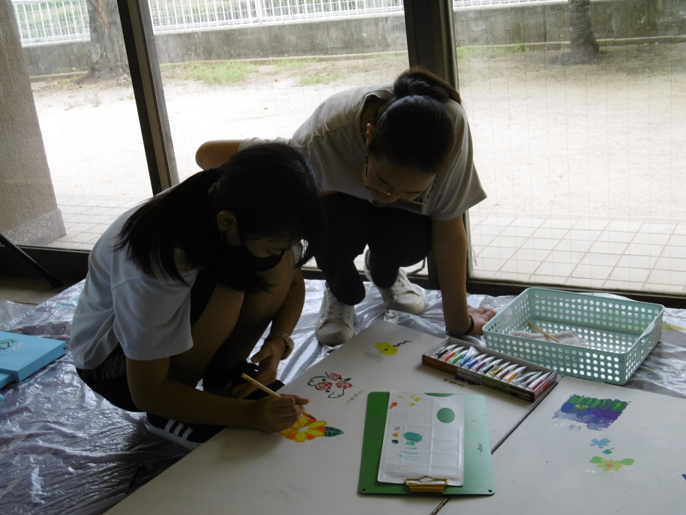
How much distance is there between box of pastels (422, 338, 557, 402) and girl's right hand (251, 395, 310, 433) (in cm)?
36

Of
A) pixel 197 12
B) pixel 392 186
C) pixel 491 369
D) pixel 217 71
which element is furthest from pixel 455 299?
pixel 197 12

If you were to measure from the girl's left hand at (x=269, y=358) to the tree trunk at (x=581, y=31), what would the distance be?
1.21 metres

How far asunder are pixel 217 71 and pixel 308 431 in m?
1.53

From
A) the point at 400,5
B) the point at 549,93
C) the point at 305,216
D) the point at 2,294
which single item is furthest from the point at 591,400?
the point at 2,294

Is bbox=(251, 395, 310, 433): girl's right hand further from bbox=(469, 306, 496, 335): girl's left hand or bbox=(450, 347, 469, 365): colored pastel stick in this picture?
bbox=(469, 306, 496, 335): girl's left hand

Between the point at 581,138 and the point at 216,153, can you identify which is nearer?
the point at 216,153

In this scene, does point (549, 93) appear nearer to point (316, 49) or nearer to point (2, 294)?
point (316, 49)

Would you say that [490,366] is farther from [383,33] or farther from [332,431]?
[383,33]

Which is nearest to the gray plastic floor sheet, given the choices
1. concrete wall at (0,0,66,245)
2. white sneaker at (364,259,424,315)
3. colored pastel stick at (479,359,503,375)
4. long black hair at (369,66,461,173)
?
white sneaker at (364,259,424,315)

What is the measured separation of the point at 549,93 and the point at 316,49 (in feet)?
2.55

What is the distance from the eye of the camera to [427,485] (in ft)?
3.32

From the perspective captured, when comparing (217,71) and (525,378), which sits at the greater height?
(217,71)

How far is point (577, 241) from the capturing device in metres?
2.01

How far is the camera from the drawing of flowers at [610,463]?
3.39 feet
